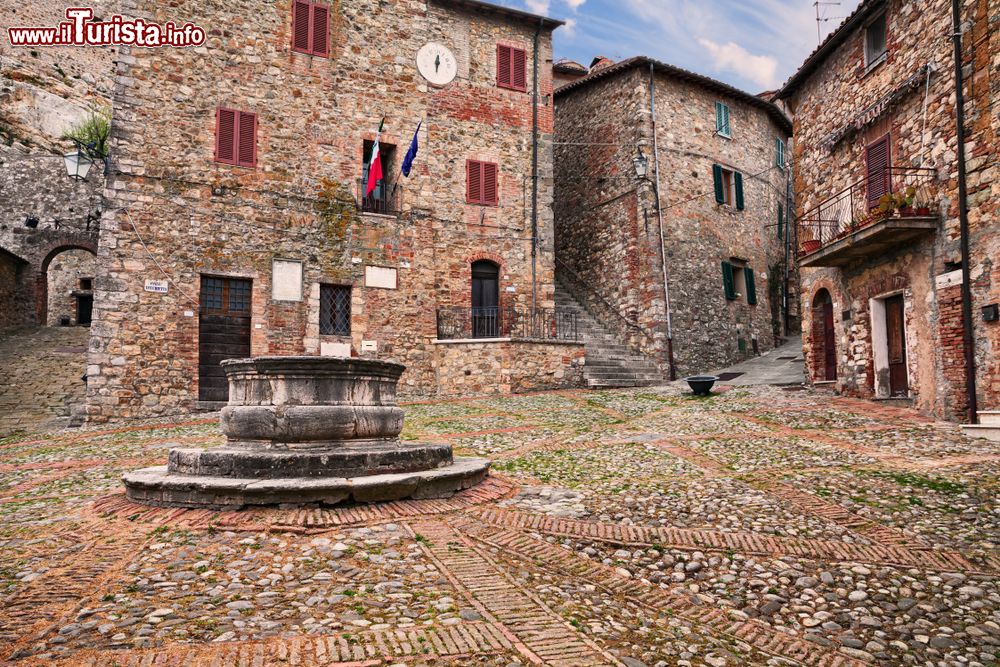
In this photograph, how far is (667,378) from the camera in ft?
66.1

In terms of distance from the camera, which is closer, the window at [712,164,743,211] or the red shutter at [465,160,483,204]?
the red shutter at [465,160,483,204]

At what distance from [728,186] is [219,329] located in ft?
58.2

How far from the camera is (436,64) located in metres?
19.2

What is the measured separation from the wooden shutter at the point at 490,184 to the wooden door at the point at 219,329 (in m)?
7.31

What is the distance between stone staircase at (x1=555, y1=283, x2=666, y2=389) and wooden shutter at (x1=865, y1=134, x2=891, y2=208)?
7.86 m

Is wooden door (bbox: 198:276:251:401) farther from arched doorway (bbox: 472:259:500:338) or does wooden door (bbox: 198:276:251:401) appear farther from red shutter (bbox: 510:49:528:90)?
red shutter (bbox: 510:49:528:90)

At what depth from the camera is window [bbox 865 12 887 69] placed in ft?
44.5

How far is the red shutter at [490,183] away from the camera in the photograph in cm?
1955

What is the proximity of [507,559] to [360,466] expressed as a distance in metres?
2.04

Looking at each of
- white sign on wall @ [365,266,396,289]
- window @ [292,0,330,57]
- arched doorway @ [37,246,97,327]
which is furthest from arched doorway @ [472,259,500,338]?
arched doorway @ [37,246,97,327]

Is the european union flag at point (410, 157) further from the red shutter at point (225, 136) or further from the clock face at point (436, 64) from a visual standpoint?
the red shutter at point (225, 136)

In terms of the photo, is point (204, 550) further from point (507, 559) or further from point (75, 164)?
point (75, 164)

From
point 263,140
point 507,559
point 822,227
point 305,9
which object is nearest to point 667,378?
point 822,227

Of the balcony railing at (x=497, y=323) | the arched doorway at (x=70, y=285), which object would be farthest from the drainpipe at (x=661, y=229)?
the arched doorway at (x=70, y=285)
